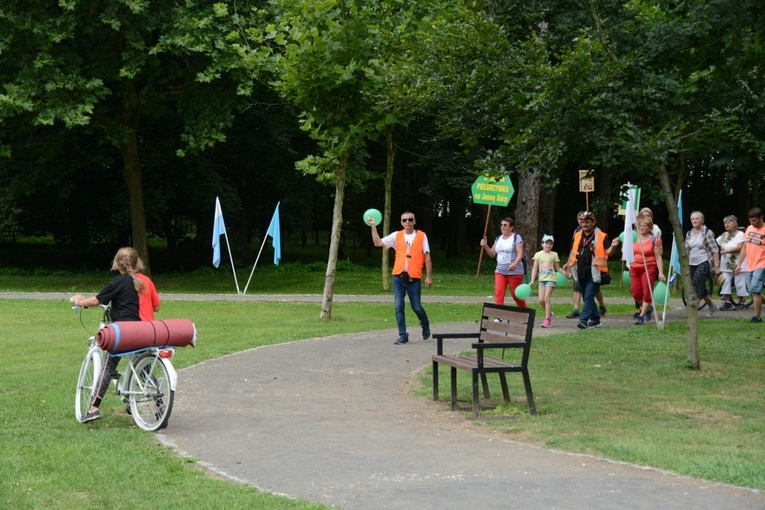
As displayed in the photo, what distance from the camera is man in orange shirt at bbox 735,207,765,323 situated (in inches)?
730

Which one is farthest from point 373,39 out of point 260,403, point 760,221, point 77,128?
point 77,128

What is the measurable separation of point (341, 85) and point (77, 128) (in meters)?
15.6

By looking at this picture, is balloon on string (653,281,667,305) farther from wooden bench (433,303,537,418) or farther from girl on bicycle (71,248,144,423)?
girl on bicycle (71,248,144,423)

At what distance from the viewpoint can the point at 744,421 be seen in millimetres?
9305

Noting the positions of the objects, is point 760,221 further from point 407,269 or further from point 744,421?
point 744,421

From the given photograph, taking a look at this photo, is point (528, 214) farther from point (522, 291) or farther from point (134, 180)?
point (522, 291)

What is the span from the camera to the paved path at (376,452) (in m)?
6.62

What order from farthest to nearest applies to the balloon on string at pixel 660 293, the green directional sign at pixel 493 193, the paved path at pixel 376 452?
the green directional sign at pixel 493 193
the balloon on string at pixel 660 293
the paved path at pixel 376 452

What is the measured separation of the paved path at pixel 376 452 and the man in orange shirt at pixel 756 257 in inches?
321

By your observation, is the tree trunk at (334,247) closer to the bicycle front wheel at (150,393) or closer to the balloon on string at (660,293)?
the balloon on string at (660,293)

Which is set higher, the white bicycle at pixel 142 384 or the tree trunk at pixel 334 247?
the tree trunk at pixel 334 247

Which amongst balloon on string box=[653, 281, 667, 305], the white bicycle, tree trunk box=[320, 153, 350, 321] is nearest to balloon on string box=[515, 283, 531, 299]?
balloon on string box=[653, 281, 667, 305]

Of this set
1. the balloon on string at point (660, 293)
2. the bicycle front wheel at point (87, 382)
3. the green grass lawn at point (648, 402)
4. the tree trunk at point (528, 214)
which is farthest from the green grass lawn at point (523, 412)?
the tree trunk at point (528, 214)

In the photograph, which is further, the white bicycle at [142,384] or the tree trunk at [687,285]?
the tree trunk at [687,285]
